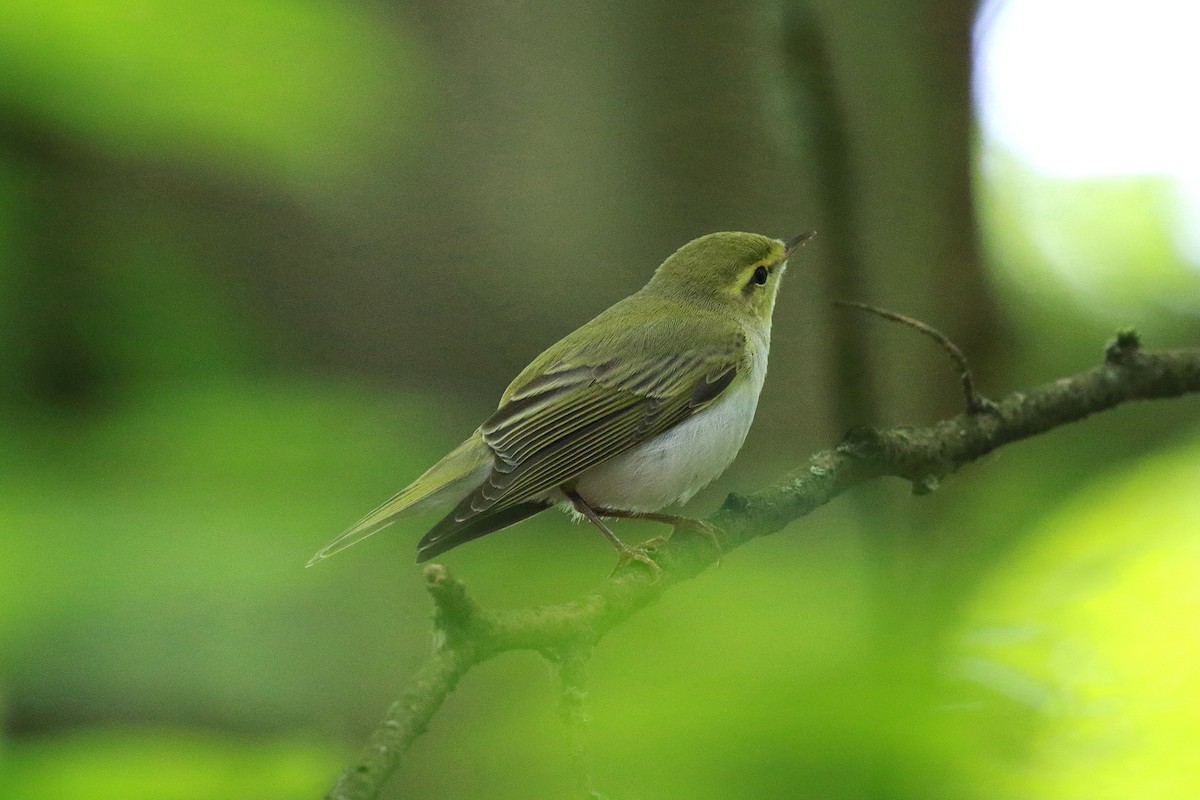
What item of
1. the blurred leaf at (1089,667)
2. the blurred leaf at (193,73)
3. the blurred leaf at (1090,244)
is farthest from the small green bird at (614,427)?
the blurred leaf at (1090,244)

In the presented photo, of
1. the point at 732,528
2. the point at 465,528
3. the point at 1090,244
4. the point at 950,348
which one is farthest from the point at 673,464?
the point at 1090,244

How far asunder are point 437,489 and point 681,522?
754 millimetres

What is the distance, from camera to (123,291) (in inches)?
142

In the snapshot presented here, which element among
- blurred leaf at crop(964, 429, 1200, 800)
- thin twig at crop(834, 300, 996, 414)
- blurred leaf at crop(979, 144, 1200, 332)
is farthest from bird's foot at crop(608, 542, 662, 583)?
blurred leaf at crop(979, 144, 1200, 332)

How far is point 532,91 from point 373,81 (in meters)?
2.50

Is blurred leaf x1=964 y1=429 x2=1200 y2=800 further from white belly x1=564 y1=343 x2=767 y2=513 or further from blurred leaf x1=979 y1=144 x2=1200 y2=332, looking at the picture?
blurred leaf x1=979 y1=144 x2=1200 y2=332

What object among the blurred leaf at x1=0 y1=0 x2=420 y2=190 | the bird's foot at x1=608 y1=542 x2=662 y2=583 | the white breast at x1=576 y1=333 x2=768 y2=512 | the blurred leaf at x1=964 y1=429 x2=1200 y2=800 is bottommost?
the blurred leaf at x1=964 y1=429 x2=1200 y2=800

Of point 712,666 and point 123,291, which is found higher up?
point 123,291

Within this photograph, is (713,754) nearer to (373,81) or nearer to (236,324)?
(373,81)

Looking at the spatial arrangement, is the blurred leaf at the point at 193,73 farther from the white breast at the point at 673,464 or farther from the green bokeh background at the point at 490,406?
the white breast at the point at 673,464

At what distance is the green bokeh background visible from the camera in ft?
4.17

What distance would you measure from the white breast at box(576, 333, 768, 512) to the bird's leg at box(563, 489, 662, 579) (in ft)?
0.20

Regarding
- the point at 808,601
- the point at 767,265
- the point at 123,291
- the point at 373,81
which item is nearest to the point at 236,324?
the point at 123,291

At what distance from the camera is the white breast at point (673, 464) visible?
354cm
